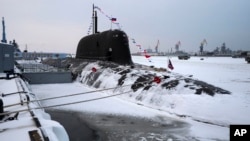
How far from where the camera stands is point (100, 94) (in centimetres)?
1286

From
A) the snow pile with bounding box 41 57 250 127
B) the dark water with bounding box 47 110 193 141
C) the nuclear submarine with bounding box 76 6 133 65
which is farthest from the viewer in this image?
the nuclear submarine with bounding box 76 6 133 65

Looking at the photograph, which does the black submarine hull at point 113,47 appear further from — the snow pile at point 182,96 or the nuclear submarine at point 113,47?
the snow pile at point 182,96

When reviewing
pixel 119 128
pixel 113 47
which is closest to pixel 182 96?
pixel 119 128

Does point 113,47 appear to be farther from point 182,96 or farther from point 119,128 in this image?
point 119,128

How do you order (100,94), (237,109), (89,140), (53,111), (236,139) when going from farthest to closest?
(100,94), (53,111), (237,109), (89,140), (236,139)

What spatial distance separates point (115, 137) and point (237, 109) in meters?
3.51

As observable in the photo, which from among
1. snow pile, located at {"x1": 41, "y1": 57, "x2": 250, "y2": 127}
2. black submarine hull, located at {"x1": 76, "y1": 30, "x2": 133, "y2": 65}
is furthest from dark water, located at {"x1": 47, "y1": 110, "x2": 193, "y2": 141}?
black submarine hull, located at {"x1": 76, "y1": 30, "x2": 133, "y2": 65}

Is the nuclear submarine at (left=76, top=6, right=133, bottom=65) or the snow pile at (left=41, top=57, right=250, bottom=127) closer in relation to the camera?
the snow pile at (left=41, top=57, right=250, bottom=127)

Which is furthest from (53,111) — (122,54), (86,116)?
(122,54)

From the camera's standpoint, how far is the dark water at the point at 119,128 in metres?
6.61

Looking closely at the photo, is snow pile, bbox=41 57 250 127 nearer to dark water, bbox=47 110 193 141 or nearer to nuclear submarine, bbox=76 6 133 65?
→ dark water, bbox=47 110 193 141

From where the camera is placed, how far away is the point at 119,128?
24.1ft

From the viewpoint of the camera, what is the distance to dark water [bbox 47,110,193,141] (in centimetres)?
661

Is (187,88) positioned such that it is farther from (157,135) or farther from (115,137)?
(115,137)
